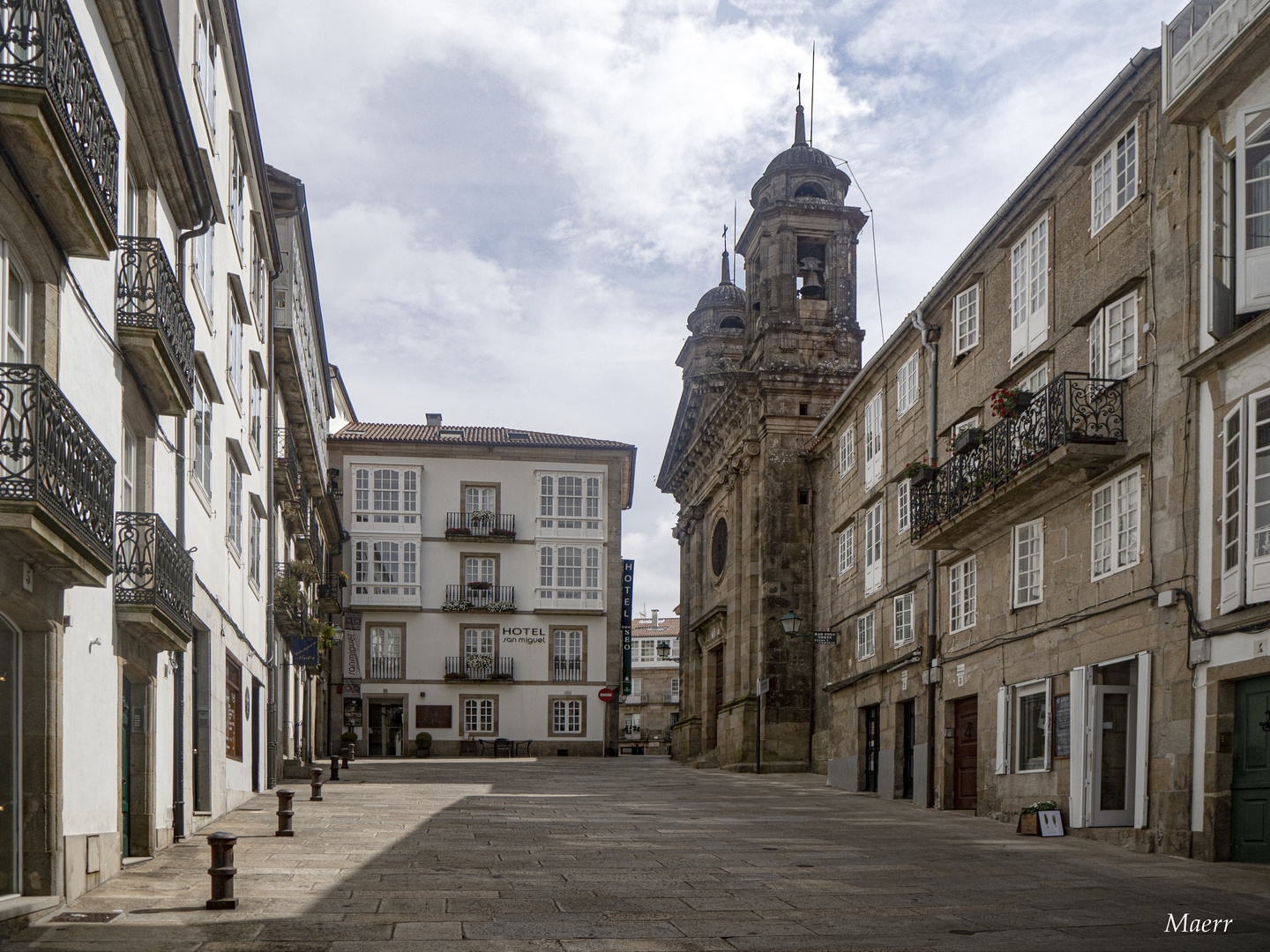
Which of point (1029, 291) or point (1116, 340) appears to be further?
point (1029, 291)

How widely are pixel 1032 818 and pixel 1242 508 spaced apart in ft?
19.1

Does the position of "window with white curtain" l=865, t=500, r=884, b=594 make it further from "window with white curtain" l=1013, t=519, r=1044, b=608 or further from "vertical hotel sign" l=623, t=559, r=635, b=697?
"vertical hotel sign" l=623, t=559, r=635, b=697

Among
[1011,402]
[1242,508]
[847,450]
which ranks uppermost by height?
[1011,402]

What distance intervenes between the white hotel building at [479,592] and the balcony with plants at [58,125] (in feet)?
136

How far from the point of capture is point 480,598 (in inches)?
2048

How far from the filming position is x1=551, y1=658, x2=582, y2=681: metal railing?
5150 centimetres

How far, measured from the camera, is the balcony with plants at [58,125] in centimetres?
825

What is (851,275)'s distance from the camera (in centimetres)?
4031

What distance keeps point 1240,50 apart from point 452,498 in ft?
137

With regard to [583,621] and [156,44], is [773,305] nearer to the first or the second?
[583,621]

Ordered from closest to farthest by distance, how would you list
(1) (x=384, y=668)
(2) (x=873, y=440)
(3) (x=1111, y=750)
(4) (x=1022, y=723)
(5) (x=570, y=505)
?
(3) (x=1111, y=750) → (4) (x=1022, y=723) → (2) (x=873, y=440) → (1) (x=384, y=668) → (5) (x=570, y=505)

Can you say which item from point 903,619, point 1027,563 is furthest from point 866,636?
point 1027,563

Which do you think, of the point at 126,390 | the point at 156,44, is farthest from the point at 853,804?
the point at 156,44

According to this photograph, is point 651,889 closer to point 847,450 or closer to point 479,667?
point 847,450
